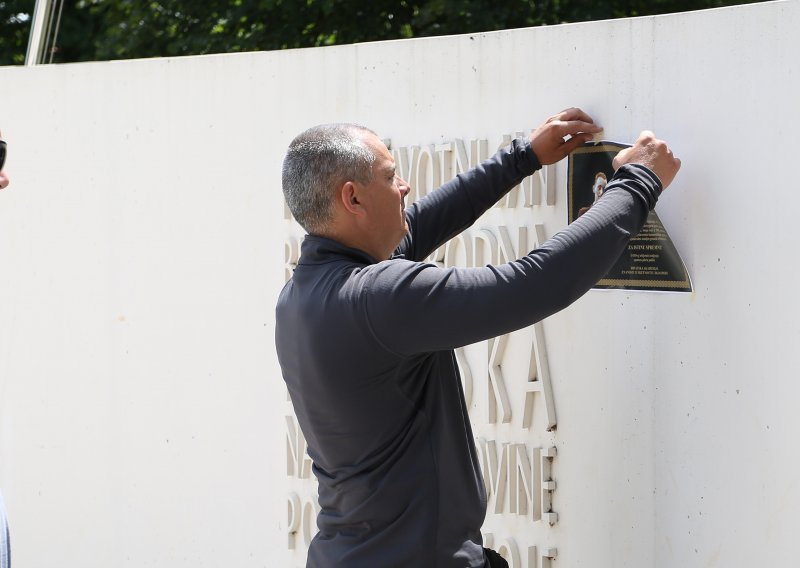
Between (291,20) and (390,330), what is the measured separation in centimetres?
714

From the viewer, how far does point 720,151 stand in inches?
112

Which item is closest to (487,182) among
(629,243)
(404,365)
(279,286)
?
(629,243)

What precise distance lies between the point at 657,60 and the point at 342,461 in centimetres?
129

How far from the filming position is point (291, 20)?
9266 millimetres

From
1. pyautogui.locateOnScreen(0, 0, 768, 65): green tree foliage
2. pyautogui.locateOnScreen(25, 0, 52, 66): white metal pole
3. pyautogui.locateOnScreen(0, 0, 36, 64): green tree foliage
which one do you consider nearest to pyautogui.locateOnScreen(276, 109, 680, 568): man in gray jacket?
pyautogui.locateOnScreen(25, 0, 52, 66): white metal pole

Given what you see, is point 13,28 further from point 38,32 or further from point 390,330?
point 390,330

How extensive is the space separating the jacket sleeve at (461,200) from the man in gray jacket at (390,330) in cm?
36

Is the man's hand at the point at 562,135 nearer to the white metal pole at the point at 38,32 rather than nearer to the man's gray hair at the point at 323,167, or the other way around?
the man's gray hair at the point at 323,167

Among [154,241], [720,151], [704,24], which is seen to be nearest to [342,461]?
[720,151]

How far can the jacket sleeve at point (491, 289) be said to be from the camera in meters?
2.45

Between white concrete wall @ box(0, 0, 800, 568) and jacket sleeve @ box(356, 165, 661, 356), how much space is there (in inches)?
20.1

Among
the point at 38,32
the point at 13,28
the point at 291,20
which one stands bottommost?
the point at 38,32

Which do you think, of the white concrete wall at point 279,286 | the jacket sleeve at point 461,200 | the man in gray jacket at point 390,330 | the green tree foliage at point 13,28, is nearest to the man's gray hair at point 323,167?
the man in gray jacket at point 390,330

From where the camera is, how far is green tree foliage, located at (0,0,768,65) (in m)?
8.46
